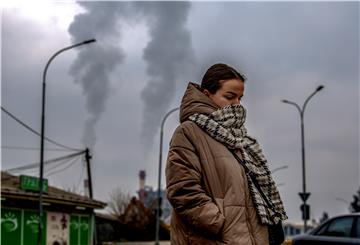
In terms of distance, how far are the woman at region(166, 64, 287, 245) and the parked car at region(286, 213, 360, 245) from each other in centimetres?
947

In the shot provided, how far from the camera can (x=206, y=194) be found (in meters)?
3.36

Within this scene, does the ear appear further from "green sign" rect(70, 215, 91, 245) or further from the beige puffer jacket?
"green sign" rect(70, 215, 91, 245)

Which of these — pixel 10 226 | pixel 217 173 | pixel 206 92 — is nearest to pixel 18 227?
pixel 10 226

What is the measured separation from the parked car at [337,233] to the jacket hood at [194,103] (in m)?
9.50

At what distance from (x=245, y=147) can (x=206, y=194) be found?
37 cm

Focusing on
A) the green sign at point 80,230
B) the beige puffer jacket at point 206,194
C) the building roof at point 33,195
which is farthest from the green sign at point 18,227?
the beige puffer jacket at point 206,194

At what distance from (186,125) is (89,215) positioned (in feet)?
127

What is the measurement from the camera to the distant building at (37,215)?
31.8 meters

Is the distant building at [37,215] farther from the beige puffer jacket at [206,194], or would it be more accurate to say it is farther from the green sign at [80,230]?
the beige puffer jacket at [206,194]

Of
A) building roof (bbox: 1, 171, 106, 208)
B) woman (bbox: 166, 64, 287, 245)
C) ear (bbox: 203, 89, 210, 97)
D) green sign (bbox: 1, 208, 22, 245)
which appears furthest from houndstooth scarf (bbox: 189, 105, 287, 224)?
green sign (bbox: 1, 208, 22, 245)

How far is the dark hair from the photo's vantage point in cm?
361

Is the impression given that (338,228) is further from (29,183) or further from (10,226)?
(29,183)

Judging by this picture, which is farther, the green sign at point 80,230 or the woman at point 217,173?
the green sign at point 80,230

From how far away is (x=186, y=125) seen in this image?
11.5ft
